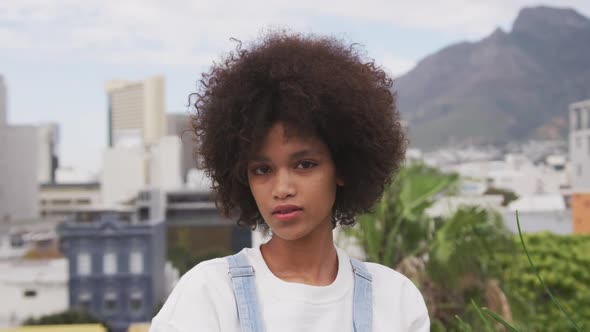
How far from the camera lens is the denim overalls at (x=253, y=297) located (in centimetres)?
146

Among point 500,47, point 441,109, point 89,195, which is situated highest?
point 500,47

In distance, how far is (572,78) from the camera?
483 feet

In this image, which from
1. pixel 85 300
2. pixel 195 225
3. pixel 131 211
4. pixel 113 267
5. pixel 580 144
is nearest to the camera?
pixel 85 300

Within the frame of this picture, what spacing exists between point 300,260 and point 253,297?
0.16 m

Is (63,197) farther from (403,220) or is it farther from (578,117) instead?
(403,220)

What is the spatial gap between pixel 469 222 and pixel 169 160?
82.6 metres

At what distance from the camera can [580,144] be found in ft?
224

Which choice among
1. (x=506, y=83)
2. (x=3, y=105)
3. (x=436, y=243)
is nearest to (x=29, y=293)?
(x=436, y=243)

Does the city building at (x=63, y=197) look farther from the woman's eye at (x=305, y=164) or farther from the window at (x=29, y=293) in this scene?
the woman's eye at (x=305, y=164)

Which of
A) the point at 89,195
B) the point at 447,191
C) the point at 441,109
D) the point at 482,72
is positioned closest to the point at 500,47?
the point at 482,72

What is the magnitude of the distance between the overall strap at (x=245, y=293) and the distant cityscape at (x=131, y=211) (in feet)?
1.12

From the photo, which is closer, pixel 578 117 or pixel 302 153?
pixel 302 153

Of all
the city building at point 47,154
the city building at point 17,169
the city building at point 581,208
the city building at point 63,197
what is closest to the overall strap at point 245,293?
the city building at point 581,208

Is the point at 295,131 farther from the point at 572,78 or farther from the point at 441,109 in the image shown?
the point at 572,78
